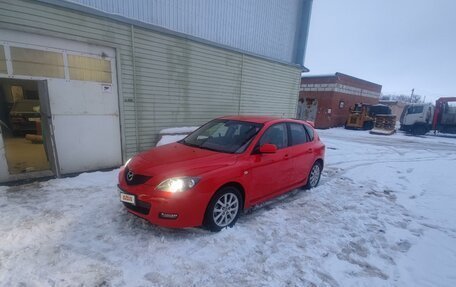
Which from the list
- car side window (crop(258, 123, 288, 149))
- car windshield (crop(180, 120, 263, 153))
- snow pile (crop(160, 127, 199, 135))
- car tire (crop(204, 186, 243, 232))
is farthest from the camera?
snow pile (crop(160, 127, 199, 135))

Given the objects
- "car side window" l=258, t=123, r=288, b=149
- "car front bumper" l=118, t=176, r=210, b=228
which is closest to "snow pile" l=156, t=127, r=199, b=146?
"car side window" l=258, t=123, r=288, b=149

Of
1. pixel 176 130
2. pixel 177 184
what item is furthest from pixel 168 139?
pixel 177 184

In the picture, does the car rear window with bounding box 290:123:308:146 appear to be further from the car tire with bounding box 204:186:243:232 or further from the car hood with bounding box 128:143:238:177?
the car tire with bounding box 204:186:243:232

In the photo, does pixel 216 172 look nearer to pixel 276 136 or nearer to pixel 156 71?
pixel 276 136

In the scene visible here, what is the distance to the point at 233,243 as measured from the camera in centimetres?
347

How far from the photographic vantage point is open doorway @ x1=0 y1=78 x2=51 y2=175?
6364mm

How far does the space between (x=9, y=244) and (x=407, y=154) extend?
1366 cm

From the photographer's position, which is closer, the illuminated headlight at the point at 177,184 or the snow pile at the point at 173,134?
the illuminated headlight at the point at 177,184

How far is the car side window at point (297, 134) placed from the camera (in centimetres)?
505

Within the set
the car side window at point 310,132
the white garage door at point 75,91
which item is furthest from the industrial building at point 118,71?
the car side window at point 310,132

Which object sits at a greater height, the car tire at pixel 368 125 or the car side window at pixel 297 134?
the car side window at pixel 297 134

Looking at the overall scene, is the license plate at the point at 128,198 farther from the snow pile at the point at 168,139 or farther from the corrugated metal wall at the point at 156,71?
the corrugated metal wall at the point at 156,71

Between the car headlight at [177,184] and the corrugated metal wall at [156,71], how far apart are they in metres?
4.12

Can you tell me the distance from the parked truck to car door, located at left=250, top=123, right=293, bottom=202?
21477mm
